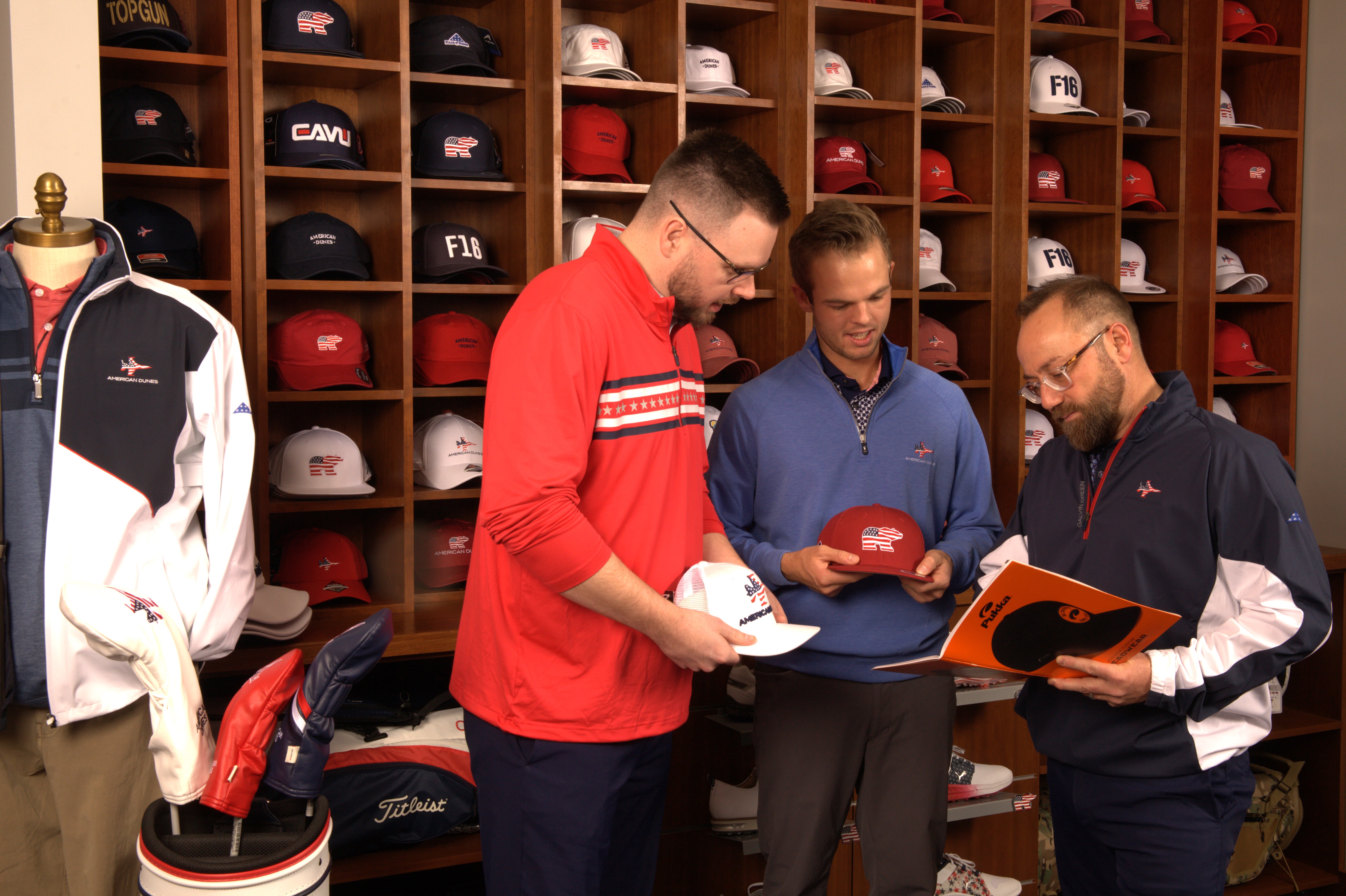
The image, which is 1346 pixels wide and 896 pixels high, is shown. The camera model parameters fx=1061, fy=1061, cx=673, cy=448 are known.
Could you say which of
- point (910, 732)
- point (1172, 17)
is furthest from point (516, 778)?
point (1172, 17)

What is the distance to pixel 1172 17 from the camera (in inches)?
151

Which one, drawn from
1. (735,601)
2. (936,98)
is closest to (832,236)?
(735,601)

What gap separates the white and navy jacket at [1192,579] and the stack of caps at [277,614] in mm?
1638

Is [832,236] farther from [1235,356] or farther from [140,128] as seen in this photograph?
[1235,356]

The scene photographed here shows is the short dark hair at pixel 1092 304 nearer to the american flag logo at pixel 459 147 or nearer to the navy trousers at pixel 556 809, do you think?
the navy trousers at pixel 556 809

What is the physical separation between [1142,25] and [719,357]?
2.06m

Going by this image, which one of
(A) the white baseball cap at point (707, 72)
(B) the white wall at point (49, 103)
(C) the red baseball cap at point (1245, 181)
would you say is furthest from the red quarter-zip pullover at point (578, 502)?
(C) the red baseball cap at point (1245, 181)

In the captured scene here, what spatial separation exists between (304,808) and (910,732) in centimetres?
106

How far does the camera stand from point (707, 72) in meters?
3.15

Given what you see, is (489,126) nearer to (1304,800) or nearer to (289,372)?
(289,372)

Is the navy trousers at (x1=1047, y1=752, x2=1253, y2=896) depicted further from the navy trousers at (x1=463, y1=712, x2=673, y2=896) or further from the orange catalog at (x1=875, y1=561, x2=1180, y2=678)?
the navy trousers at (x1=463, y1=712, x2=673, y2=896)

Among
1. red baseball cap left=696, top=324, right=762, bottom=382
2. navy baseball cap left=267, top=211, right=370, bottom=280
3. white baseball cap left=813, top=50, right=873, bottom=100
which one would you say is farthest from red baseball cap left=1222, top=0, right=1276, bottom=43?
navy baseball cap left=267, top=211, right=370, bottom=280

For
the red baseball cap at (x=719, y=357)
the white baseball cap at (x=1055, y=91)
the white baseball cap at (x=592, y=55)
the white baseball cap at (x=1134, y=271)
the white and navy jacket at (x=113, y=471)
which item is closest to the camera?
the white and navy jacket at (x=113, y=471)

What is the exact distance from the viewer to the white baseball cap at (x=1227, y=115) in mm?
3807
